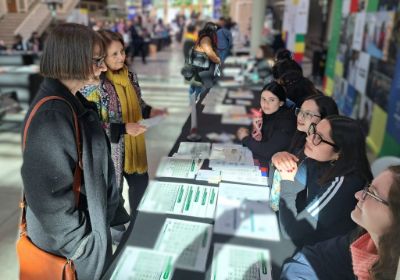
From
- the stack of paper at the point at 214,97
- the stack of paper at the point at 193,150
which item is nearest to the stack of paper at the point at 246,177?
the stack of paper at the point at 193,150

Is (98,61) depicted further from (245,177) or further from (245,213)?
(245,177)

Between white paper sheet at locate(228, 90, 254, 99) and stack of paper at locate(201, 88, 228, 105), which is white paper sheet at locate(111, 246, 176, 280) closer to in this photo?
stack of paper at locate(201, 88, 228, 105)

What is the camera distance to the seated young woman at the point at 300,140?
56.7 inches

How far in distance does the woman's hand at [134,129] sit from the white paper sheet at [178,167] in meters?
0.23

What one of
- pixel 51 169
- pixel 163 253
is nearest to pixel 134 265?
pixel 163 253

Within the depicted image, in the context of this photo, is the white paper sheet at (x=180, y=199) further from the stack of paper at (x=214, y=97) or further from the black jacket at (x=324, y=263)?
the stack of paper at (x=214, y=97)

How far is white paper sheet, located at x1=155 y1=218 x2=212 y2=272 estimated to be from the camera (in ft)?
3.71

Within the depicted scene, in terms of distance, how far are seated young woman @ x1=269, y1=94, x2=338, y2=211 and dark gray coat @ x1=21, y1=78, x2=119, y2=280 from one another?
2.25ft

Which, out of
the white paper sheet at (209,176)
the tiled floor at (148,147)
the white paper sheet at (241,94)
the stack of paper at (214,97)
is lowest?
the tiled floor at (148,147)

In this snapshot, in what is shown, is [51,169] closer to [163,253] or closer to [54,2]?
[163,253]

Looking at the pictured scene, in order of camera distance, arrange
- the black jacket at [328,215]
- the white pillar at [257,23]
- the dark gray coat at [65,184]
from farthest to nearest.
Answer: the white pillar at [257,23]
the black jacket at [328,215]
the dark gray coat at [65,184]

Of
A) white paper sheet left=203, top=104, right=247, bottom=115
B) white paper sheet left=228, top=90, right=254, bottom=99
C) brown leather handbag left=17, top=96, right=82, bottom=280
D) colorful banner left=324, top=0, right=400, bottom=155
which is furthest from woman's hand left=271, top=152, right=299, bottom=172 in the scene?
colorful banner left=324, top=0, right=400, bottom=155

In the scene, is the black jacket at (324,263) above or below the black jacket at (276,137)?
below

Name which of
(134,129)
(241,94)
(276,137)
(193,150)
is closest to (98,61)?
(134,129)
